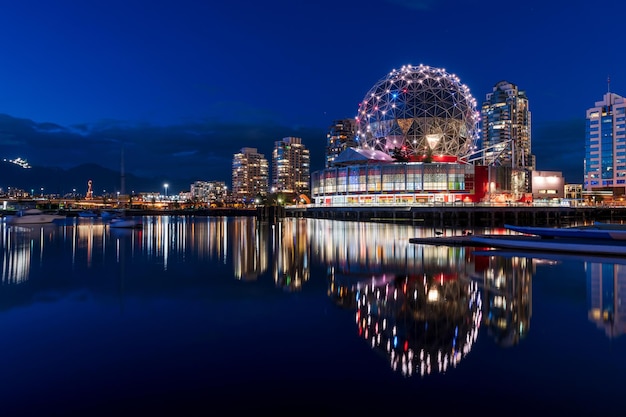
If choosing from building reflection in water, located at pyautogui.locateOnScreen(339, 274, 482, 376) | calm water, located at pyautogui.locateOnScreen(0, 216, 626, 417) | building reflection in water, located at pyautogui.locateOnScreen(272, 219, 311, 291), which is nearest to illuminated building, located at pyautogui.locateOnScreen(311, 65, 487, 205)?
building reflection in water, located at pyautogui.locateOnScreen(272, 219, 311, 291)

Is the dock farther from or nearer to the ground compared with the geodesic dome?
nearer to the ground

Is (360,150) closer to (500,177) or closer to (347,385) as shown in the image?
(500,177)

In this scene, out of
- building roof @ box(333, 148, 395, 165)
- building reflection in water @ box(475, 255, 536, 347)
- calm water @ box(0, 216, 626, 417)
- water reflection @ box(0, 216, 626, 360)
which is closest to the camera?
calm water @ box(0, 216, 626, 417)

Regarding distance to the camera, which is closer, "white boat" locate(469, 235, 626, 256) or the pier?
"white boat" locate(469, 235, 626, 256)

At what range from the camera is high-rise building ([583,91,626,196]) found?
13750 centimetres

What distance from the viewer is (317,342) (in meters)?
9.50

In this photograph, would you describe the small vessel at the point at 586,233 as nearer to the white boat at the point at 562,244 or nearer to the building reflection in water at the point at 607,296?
the white boat at the point at 562,244

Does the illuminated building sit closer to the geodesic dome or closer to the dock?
the geodesic dome

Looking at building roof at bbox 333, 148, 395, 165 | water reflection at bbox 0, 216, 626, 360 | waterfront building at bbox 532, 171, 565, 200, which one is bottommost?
water reflection at bbox 0, 216, 626, 360

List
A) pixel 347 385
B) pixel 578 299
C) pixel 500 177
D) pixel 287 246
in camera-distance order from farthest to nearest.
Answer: pixel 500 177 < pixel 287 246 < pixel 578 299 < pixel 347 385

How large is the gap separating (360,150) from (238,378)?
276ft

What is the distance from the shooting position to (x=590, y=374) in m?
7.71

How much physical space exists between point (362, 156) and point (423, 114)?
1370 centimetres

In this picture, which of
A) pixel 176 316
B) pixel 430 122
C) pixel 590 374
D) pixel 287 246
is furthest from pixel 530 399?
pixel 430 122
